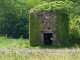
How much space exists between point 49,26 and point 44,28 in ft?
2.00

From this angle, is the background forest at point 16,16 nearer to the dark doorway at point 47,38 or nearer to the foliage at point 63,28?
the foliage at point 63,28

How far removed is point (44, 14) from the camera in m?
37.7

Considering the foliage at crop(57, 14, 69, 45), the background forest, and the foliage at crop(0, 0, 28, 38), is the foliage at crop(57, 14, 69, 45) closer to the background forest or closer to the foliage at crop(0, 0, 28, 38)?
the background forest

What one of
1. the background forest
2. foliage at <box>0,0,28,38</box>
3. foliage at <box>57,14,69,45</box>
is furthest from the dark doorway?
foliage at <box>0,0,28,38</box>

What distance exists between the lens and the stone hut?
123 ft

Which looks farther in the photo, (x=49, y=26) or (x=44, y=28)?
(x=44, y=28)

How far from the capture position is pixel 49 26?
37.7 meters

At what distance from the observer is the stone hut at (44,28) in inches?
1480

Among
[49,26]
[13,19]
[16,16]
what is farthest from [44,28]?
[16,16]

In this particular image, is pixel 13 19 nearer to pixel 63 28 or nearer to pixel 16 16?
pixel 16 16

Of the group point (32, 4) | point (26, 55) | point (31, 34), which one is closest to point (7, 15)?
point (32, 4)

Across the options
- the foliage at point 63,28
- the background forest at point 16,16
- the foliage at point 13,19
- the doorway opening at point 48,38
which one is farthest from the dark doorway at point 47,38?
the foliage at point 13,19

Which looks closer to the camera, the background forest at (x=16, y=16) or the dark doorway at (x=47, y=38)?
the dark doorway at (x=47, y=38)

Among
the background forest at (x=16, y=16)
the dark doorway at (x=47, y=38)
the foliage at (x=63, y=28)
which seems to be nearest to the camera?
the dark doorway at (x=47, y=38)
